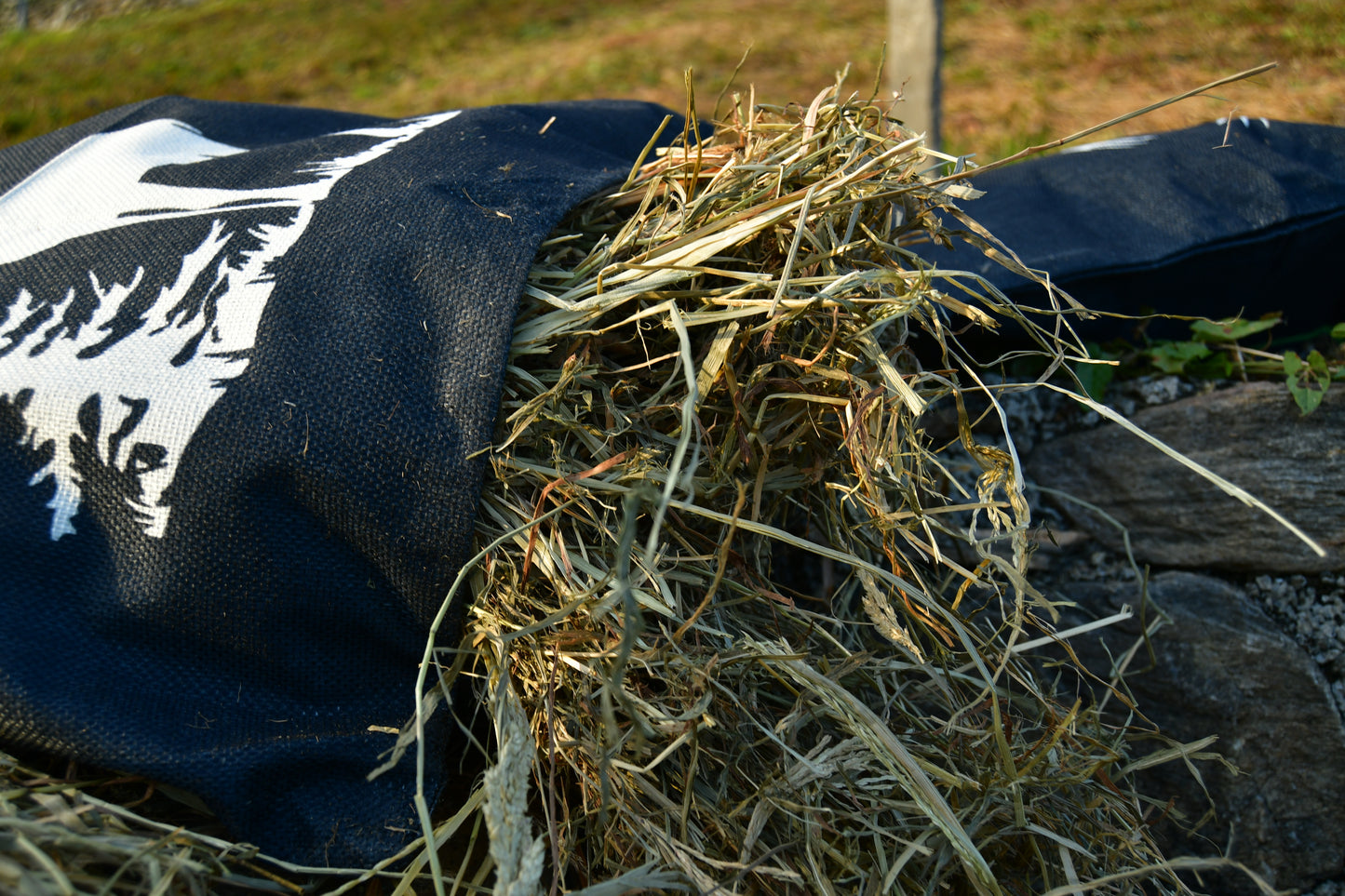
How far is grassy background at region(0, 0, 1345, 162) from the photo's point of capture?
3.28 m

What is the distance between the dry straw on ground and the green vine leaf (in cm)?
69

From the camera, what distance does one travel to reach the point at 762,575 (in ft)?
3.56

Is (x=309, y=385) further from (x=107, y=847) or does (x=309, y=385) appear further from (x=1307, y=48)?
(x=1307, y=48)

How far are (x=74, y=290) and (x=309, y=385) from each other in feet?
1.25

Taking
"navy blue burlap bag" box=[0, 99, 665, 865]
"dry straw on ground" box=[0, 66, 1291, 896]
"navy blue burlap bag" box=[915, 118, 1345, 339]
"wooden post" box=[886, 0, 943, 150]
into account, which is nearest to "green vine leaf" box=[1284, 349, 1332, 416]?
"navy blue burlap bag" box=[915, 118, 1345, 339]

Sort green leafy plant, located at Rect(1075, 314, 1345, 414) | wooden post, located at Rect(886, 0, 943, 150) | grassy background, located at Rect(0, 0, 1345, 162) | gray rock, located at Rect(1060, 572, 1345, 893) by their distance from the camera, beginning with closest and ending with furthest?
gray rock, located at Rect(1060, 572, 1345, 893) → green leafy plant, located at Rect(1075, 314, 1345, 414) → wooden post, located at Rect(886, 0, 943, 150) → grassy background, located at Rect(0, 0, 1345, 162)

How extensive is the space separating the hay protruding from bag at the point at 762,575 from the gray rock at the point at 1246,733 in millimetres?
289

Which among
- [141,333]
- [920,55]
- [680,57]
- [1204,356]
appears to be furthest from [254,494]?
[680,57]

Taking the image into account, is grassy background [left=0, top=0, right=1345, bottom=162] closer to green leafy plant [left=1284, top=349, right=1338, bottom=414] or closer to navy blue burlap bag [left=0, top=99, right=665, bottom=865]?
green leafy plant [left=1284, top=349, right=1338, bottom=414]

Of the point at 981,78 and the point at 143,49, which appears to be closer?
the point at 981,78

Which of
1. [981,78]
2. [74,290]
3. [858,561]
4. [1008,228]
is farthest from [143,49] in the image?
[858,561]

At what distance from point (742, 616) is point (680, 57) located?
4.15 metres

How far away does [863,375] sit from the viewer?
3.51 feet

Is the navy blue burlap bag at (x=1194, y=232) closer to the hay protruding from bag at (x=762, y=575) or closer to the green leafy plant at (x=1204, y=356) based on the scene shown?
the green leafy plant at (x=1204, y=356)
